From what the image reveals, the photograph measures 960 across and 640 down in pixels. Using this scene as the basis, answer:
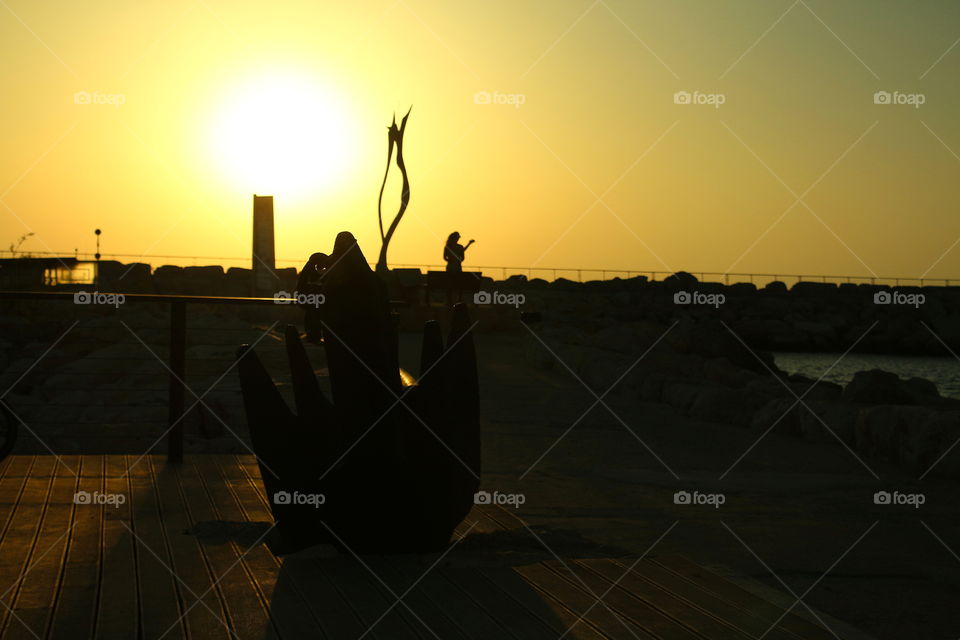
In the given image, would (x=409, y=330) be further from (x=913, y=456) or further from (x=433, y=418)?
(x=433, y=418)

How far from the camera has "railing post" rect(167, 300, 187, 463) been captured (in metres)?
7.89

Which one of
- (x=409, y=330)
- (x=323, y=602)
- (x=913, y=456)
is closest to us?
(x=323, y=602)

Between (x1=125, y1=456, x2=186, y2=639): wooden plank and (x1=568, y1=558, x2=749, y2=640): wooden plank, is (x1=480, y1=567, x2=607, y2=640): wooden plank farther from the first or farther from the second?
(x1=125, y1=456, x2=186, y2=639): wooden plank

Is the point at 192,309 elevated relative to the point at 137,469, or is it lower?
elevated

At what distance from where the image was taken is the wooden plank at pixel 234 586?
3918 millimetres

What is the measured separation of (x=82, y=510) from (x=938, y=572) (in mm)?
5034

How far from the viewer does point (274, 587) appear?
4.48m

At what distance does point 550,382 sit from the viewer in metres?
18.4

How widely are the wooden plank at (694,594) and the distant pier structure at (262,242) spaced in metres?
26.1

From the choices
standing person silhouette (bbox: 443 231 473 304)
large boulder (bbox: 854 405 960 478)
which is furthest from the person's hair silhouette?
large boulder (bbox: 854 405 960 478)

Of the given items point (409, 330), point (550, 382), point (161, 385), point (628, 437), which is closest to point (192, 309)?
point (409, 330)

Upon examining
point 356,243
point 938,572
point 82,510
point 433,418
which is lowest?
point 938,572

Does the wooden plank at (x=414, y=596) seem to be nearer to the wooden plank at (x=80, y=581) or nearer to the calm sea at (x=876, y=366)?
the wooden plank at (x=80, y=581)

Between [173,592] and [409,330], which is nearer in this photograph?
[173,592]
